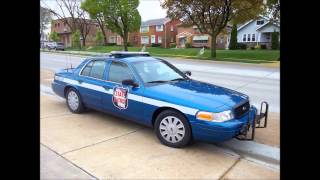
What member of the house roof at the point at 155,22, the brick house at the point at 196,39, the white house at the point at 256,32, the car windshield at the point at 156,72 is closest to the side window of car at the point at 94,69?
the car windshield at the point at 156,72

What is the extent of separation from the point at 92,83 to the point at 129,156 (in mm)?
2230

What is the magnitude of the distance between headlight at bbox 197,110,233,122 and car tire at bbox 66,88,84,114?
3.00 m

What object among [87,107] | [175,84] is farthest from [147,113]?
[87,107]

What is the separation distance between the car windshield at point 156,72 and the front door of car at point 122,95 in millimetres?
189

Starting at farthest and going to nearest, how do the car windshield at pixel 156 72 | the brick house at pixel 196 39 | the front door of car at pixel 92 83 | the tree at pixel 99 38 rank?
1. the tree at pixel 99 38
2. the brick house at pixel 196 39
3. the front door of car at pixel 92 83
4. the car windshield at pixel 156 72

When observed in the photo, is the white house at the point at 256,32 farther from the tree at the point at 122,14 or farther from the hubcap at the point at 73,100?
the hubcap at the point at 73,100

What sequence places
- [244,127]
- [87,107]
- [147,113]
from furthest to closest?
[87,107]
[147,113]
[244,127]

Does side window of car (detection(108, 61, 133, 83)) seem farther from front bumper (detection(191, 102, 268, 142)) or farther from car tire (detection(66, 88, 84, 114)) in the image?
front bumper (detection(191, 102, 268, 142))

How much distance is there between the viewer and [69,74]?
670 centimetres

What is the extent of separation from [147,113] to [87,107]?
6.14ft

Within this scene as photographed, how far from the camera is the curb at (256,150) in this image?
433 cm
